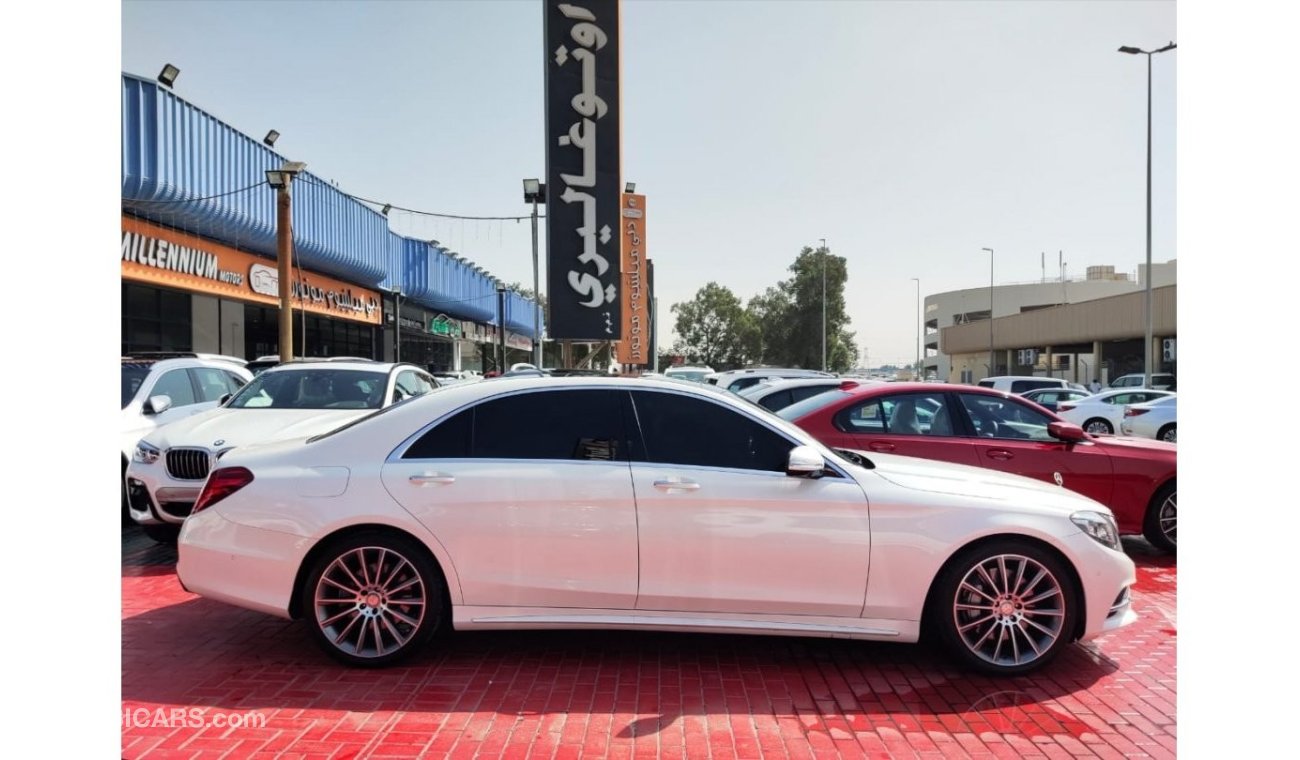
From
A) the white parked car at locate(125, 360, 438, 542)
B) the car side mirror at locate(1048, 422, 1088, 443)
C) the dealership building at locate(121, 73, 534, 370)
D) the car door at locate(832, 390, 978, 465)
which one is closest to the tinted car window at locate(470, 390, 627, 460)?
the white parked car at locate(125, 360, 438, 542)

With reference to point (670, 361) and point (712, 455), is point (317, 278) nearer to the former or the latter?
point (712, 455)

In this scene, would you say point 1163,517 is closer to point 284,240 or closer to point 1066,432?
point 1066,432

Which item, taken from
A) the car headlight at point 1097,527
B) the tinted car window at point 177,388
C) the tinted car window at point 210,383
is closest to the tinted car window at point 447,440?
the car headlight at point 1097,527

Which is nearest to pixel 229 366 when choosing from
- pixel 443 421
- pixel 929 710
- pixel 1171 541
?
pixel 443 421

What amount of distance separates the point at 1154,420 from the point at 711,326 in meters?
72.6

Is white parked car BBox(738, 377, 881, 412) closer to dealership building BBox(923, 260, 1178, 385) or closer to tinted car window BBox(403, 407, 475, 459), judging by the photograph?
tinted car window BBox(403, 407, 475, 459)

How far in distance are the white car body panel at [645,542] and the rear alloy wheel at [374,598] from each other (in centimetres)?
9

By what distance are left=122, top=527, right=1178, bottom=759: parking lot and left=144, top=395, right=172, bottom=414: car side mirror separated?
3636 mm

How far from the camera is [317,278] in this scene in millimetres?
26484

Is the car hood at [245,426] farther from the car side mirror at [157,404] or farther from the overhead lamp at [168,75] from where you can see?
the overhead lamp at [168,75]

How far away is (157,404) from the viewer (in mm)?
7980

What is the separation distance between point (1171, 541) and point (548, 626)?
567 cm

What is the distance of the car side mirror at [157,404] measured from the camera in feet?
26.2

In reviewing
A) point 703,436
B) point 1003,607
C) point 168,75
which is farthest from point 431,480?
point 168,75
